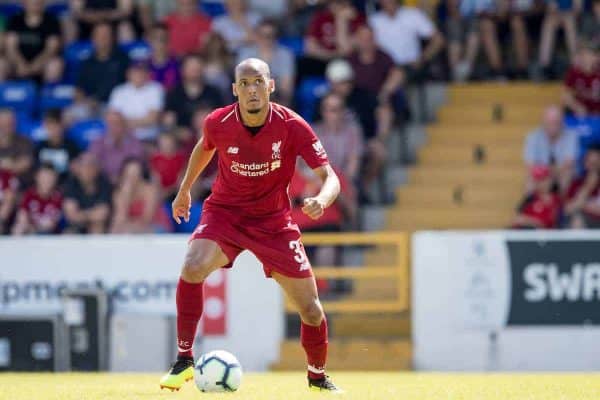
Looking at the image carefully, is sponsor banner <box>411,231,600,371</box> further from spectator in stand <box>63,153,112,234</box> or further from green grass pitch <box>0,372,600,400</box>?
spectator in stand <box>63,153,112,234</box>

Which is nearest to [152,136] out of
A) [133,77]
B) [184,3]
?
[133,77]

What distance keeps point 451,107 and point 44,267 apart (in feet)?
20.0

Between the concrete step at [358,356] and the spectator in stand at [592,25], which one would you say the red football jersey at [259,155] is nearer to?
the concrete step at [358,356]

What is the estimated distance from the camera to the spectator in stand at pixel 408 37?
17906 mm

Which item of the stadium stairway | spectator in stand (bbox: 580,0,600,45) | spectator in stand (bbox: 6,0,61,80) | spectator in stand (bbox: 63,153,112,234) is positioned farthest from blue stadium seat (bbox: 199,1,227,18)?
spectator in stand (bbox: 580,0,600,45)

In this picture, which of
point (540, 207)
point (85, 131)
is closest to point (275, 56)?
point (85, 131)

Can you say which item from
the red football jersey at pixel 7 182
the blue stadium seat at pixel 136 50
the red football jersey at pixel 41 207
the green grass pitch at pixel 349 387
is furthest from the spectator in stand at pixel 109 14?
the green grass pitch at pixel 349 387

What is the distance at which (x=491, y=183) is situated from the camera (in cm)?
1719

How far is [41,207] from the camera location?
1661cm

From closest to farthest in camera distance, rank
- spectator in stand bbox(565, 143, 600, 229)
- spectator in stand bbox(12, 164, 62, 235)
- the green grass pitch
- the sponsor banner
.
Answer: the green grass pitch, the sponsor banner, spectator in stand bbox(565, 143, 600, 229), spectator in stand bbox(12, 164, 62, 235)

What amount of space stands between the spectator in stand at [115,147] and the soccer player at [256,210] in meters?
7.45

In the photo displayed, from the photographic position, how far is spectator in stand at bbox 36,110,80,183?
678 inches

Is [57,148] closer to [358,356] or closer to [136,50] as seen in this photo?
[136,50]

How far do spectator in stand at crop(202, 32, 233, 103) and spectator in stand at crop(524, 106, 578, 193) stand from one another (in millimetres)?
3771
